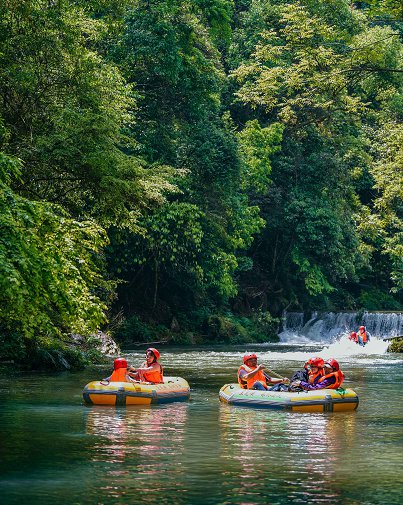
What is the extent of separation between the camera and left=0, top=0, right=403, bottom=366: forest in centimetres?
2534

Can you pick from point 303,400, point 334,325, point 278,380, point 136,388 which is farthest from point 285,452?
point 334,325

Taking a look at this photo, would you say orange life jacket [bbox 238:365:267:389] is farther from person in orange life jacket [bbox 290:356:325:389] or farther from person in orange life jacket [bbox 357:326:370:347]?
person in orange life jacket [bbox 357:326:370:347]

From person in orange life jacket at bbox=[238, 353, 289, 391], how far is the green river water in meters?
0.76

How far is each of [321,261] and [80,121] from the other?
29578mm

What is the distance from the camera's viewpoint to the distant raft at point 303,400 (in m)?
21.5

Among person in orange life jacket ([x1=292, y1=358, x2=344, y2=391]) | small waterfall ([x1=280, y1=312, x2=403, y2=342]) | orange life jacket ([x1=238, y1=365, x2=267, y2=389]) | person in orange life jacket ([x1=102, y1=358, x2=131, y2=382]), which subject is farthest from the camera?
small waterfall ([x1=280, y1=312, x2=403, y2=342])

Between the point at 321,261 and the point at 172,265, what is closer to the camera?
the point at 172,265

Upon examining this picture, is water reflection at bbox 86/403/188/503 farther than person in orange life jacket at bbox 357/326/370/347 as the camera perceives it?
No

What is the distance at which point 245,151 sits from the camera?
169 feet

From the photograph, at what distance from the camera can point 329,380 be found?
22297mm

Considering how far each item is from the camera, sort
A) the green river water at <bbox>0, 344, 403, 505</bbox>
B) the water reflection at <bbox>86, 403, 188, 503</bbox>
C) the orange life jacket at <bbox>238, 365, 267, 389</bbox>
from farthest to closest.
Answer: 1. the orange life jacket at <bbox>238, 365, 267, 389</bbox>
2. the water reflection at <bbox>86, 403, 188, 503</bbox>
3. the green river water at <bbox>0, 344, 403, 505</bbox>

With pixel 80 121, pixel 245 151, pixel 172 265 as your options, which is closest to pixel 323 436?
pixel 80 121

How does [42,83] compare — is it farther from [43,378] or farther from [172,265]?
[172,265]

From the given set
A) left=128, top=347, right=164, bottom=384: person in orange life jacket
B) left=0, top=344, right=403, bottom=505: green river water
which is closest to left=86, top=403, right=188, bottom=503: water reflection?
left=0, top=344, right=403, bottom=505: green river water
